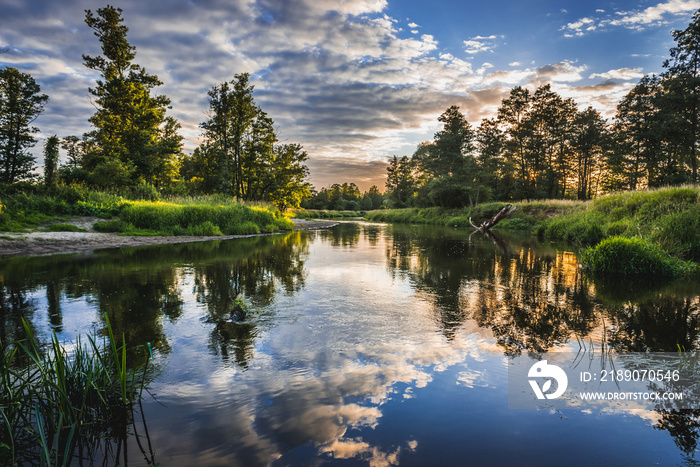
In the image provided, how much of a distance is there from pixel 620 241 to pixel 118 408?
11594 mm

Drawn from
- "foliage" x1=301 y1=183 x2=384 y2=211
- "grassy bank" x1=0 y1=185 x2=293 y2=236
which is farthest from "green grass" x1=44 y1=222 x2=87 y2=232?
"foliage" x1=301 y1=183 x2=384 y2=211

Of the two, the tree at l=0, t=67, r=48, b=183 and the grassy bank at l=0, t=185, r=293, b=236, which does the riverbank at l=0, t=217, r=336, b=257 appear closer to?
the grassy bank at l=0, t=185, r=293, b=236

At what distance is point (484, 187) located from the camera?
42906 mm

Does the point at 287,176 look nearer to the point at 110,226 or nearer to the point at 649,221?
the point at 110,226

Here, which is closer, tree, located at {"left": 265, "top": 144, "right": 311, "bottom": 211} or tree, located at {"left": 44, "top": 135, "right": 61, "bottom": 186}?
tree, located at {"left": 44, "top": 135, "right": 61, "bottom": 186}

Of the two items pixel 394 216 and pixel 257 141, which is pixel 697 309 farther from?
pixel 394 216

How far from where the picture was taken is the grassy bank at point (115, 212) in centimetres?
1382

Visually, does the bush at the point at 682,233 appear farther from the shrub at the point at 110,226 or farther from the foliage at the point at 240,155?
the foliage at the point at 240,155

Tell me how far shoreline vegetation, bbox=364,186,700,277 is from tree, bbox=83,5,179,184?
88.5 ft

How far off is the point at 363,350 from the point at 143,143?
27826mm

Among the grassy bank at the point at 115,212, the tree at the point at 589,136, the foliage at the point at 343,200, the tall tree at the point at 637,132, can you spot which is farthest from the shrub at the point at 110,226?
the foliage at the point at 343,200

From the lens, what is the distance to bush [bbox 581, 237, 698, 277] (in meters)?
8.53

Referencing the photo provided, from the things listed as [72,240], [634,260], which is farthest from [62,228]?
[634,260]

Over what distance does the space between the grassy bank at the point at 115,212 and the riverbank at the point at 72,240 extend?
2.00 ft
